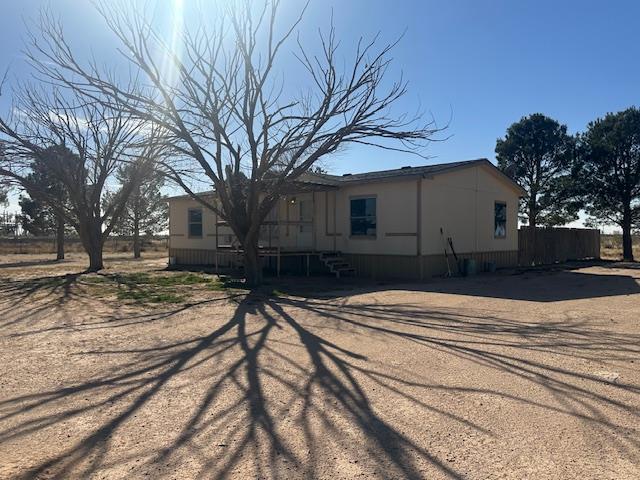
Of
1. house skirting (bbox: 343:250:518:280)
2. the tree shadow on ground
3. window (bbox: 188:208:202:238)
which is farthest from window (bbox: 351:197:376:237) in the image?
window (bbox: 188:208:202:238)

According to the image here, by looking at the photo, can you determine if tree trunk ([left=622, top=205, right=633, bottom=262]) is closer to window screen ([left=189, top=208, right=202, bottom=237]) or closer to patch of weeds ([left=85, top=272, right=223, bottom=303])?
window screen ([left=189, top=208, right=202, bottom=237])

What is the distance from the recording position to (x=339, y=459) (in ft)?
10.2

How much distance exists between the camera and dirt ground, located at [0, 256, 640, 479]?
10.2 feet

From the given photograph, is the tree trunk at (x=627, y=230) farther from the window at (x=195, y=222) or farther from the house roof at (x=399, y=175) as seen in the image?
the window at (x=195, y=222)

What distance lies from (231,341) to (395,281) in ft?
28.9

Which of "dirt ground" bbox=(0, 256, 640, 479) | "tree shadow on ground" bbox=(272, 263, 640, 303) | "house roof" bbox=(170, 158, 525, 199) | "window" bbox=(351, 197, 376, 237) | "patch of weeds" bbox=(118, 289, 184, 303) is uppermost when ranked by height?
"house roof" bbox=(170, 158, 525, 199)

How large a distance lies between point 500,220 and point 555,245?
5.64 meters

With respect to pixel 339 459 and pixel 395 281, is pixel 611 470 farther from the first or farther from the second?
pixel 395 281

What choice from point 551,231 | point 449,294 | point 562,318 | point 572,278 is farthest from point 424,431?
point 551,231

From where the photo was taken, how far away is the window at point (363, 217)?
16141 millimetres

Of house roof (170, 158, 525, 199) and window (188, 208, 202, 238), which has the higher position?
house roof (170, 158, 525, 199)

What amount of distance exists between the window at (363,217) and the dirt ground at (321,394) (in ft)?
24.0

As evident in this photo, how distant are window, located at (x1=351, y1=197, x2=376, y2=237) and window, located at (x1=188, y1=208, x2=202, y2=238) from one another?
27.9 feet

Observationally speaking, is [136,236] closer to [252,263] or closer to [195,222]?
[195,222]
